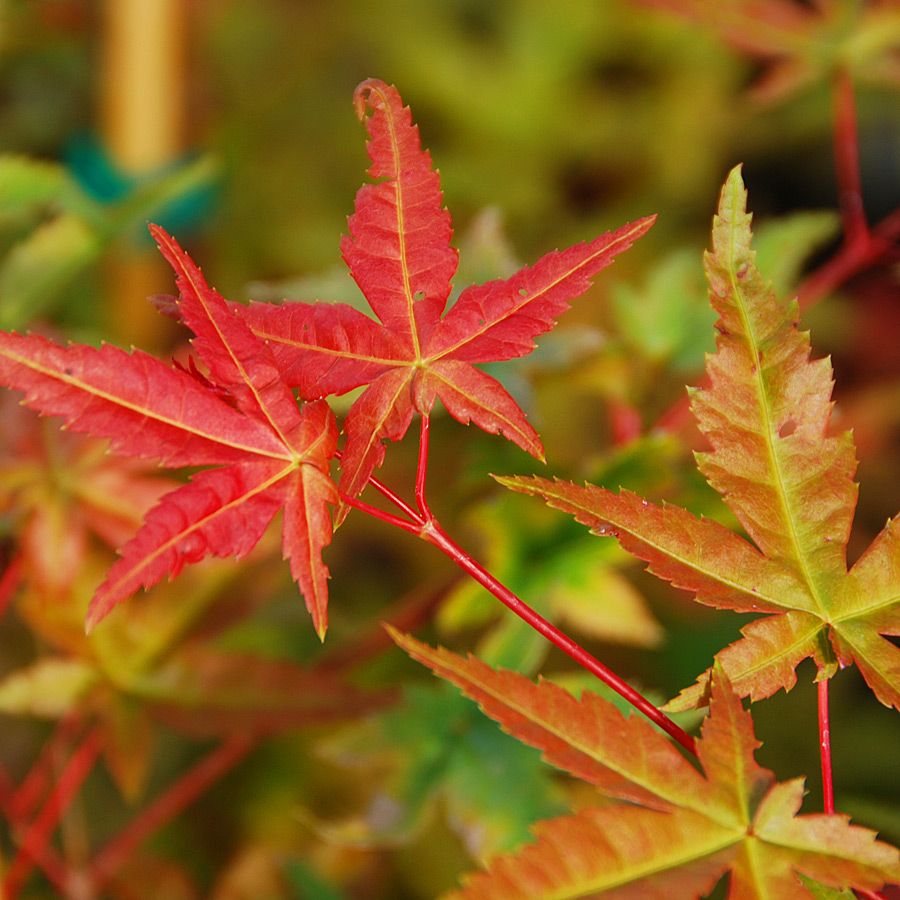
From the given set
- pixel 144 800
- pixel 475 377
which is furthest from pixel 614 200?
pixel 475 377

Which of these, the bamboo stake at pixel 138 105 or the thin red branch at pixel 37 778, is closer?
the thin red branch at pixel 37 778

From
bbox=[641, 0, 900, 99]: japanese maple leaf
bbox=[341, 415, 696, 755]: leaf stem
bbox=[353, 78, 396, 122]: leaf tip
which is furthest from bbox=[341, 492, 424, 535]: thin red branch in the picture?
bbox=[641, 0, 900, 99]: japanese maple leaf

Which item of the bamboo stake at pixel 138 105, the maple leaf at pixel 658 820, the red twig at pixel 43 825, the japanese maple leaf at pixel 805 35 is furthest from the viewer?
the bamboo stake at pixel 138 105

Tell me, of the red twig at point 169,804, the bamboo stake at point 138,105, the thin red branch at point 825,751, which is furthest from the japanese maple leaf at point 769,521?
the bamboo stake at point 138,105

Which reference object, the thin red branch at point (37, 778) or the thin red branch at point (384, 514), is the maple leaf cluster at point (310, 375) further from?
the thin red branch at point (37, 778)

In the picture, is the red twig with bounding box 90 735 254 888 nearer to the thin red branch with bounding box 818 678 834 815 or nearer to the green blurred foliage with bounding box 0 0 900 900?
the green blurred foliage with bounding box 0 0 900 900
